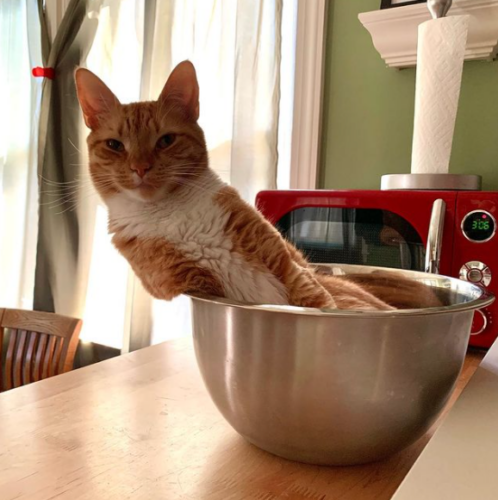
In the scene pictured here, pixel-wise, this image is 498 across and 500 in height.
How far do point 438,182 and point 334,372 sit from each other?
67cm

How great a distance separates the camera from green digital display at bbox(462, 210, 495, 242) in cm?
82

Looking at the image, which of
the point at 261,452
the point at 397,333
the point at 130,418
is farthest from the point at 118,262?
the point at 397,333

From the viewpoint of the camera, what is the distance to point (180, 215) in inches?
24.3

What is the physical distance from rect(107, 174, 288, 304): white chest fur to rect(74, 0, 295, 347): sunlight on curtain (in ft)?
2.54

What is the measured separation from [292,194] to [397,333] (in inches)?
24.9

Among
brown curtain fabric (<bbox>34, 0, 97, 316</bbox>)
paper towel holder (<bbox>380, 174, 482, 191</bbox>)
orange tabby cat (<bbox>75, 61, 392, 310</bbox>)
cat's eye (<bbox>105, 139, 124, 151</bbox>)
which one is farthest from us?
brown curtain fabric (<bbox>34, 0, 97, 316</bbox>)

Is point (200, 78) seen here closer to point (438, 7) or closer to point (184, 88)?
point (438, 7)

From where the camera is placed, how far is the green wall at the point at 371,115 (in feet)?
3.81

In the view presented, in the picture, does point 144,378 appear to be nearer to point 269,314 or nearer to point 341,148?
point 269,314

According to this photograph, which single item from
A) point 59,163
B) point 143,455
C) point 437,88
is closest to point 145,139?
point 143,455

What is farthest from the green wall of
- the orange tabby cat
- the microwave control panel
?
the orange tabby cat

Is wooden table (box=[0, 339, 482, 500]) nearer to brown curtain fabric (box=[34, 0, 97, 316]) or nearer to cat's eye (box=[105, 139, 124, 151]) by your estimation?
cat's eye (box=[105, 139, 124, 151])

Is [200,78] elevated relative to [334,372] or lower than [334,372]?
elevated

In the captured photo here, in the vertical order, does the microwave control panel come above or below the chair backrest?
above
